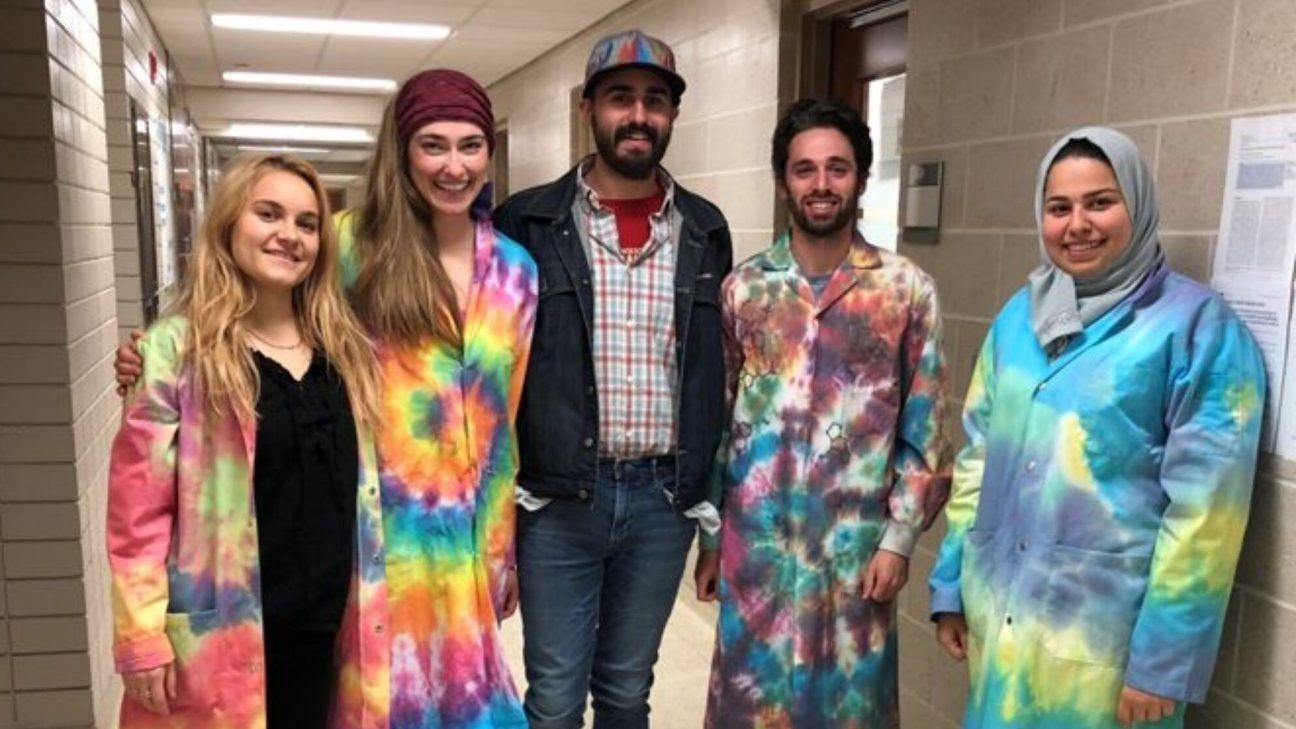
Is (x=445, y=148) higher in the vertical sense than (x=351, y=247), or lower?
higher

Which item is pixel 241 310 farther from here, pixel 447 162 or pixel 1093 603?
pixel 1093 603

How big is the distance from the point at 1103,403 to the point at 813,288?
588 mm

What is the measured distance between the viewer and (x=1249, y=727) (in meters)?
1.63

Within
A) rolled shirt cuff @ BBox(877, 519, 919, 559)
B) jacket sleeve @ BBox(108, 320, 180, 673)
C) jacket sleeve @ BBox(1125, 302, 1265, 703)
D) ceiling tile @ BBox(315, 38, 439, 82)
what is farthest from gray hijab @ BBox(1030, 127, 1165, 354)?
ceiling tile @ BBox(315, 38, 439, 82)

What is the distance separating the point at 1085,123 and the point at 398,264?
4.62 ft

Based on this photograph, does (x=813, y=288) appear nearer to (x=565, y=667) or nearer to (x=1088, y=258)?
(x=1088, y=258)

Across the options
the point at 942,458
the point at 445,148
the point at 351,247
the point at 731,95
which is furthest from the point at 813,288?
the point at 731,95

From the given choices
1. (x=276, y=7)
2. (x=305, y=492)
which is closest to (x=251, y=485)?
(x=305, y=492)

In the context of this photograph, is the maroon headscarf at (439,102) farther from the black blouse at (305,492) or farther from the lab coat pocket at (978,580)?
the lab coat pocket at (978,580)

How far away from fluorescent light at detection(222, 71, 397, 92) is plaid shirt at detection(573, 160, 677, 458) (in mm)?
6626

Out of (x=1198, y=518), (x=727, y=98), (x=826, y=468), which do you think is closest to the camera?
(x=1198, y=518)

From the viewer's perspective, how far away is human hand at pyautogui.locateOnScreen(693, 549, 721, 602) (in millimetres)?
2078

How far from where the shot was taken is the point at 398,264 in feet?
5.49

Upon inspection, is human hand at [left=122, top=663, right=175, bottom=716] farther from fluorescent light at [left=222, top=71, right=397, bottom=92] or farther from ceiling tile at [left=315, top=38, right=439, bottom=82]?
fluorescent light at [left=222, top=71, right=397, bottom=92]
